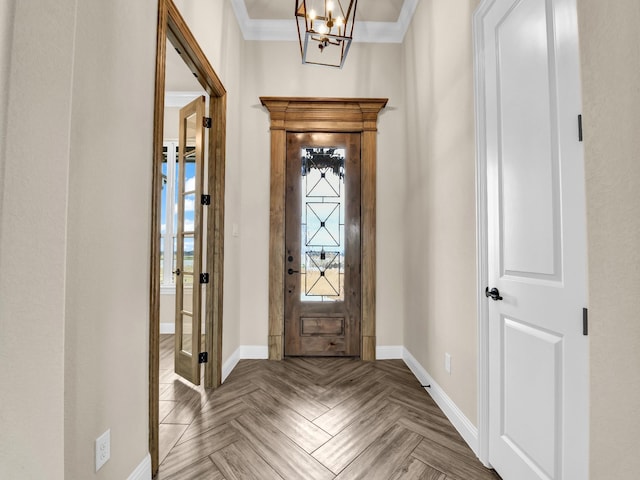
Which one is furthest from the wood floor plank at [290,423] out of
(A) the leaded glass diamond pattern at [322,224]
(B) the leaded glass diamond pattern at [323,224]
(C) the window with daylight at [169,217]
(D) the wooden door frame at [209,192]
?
(C) the window with daylight at [169,217]

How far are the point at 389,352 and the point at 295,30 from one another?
3.47 meters

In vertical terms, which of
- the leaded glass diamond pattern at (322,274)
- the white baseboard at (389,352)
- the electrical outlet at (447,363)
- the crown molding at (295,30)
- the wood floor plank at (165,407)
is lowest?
the wood floor plank at (165,407)

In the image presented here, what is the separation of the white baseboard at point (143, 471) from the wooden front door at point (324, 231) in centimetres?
176

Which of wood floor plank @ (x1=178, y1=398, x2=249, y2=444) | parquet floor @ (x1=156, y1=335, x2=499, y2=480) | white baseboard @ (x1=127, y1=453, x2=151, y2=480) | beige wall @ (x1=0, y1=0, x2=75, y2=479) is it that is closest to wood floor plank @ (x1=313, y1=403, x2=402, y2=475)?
parquet floor @ (x1=156, y1=335, x2=499, y2=480)

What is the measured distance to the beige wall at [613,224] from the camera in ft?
2.28

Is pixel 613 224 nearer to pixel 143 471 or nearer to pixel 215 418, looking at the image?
pixel 143 471

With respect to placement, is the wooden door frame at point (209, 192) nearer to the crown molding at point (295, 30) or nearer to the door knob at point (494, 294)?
the crown molding at point (295, 30)

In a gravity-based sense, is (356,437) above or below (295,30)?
below

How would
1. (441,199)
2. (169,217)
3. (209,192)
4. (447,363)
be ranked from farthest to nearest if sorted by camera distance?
1. (169,217)
2. (209,192)
3. (441,199)
4. (447,363)

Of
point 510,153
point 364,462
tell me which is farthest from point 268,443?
point 510,153

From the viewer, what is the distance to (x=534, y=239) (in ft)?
4.20

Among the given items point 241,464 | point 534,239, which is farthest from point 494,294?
point 241,464

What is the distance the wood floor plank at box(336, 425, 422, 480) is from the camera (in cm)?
150

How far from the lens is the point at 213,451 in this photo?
166 cm
